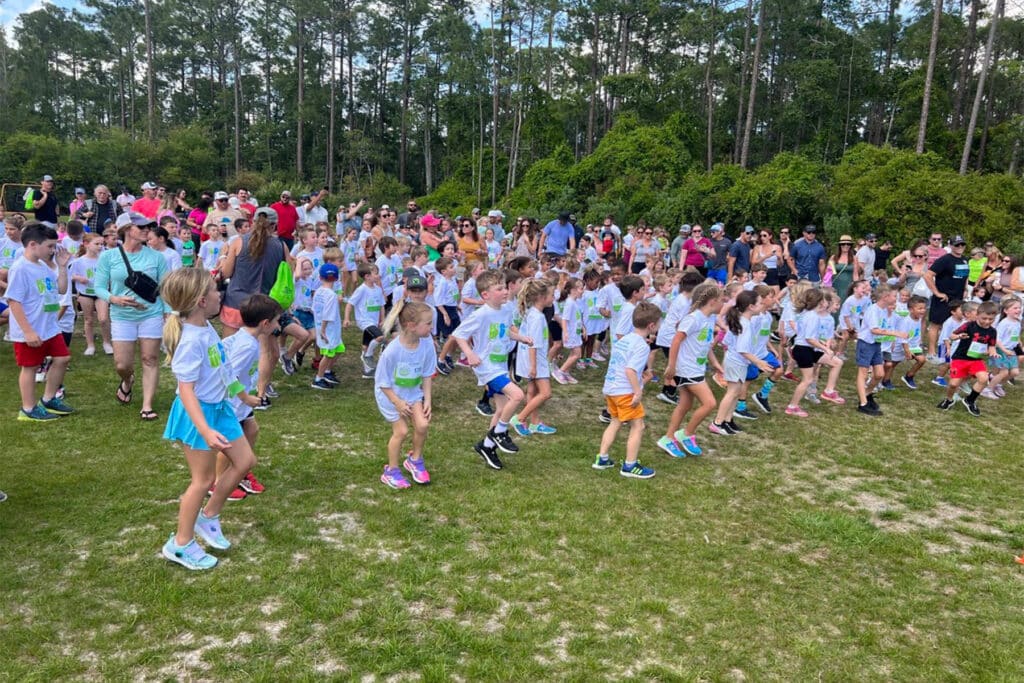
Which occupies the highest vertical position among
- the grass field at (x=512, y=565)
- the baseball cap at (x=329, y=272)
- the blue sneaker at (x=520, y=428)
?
the baseball cap at (x=329, y=272)

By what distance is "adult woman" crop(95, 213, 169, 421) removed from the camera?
248 inches

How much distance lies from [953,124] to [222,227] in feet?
155

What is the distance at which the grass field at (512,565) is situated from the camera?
3.30 meters

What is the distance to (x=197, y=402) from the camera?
145 inches

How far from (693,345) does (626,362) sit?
48.0 inches

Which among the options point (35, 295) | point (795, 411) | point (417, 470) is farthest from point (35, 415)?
point (795, 411)

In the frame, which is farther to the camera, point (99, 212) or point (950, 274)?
point (99, 212)

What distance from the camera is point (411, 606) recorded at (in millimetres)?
3703

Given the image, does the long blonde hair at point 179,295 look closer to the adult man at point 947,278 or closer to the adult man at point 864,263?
the adult man at point 947,278

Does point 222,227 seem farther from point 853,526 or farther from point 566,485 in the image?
point 853,526

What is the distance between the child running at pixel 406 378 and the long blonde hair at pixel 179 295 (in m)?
1.54

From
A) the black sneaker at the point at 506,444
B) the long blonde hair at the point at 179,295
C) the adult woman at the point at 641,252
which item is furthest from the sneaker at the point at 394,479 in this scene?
the adult woman at the point at 641,252

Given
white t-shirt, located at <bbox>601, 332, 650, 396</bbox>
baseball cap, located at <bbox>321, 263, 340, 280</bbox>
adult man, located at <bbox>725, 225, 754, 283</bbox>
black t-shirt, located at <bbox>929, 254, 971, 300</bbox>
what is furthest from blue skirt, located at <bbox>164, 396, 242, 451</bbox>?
black t-shirt, located at <bbox>929, 254, 971, 300</bbox>

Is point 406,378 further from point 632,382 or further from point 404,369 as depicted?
point 632,382
